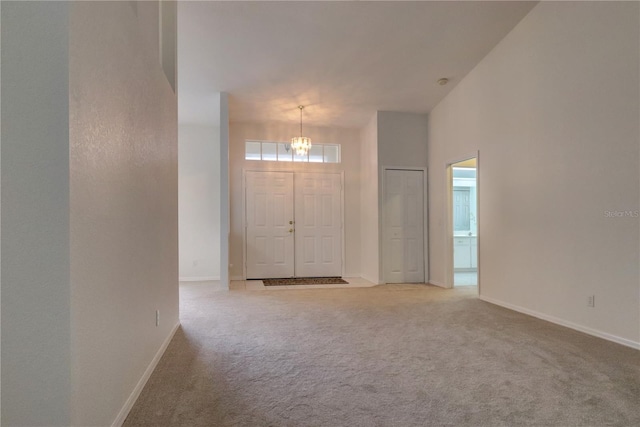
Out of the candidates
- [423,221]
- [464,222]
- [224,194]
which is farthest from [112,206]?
[464,222]

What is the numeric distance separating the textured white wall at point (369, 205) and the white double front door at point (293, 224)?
45 cm

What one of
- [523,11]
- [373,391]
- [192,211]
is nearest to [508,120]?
[523,11]

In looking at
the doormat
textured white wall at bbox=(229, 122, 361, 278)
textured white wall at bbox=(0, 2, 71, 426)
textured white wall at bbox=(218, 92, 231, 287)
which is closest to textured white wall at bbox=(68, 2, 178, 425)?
textured white wall at bbox=(0, 2, 71, 426)

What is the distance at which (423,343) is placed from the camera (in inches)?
130

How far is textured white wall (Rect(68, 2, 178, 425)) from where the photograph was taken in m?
1.47

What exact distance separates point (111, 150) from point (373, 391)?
2.04 m

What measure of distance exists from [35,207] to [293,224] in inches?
228

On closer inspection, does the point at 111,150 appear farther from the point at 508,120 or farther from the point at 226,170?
the point at 508,120

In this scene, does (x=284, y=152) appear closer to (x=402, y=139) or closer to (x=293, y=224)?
(x=293, y=224)

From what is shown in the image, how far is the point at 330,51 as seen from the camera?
16.0 ft

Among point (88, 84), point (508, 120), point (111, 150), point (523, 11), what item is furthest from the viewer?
point (508, 120)

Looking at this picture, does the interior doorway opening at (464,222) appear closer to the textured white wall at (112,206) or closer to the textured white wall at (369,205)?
the textured white wall at (369,205)

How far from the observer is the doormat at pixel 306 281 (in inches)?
260

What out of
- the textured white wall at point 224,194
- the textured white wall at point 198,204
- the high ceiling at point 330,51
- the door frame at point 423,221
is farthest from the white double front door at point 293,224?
the high ceiling at point 330,51
